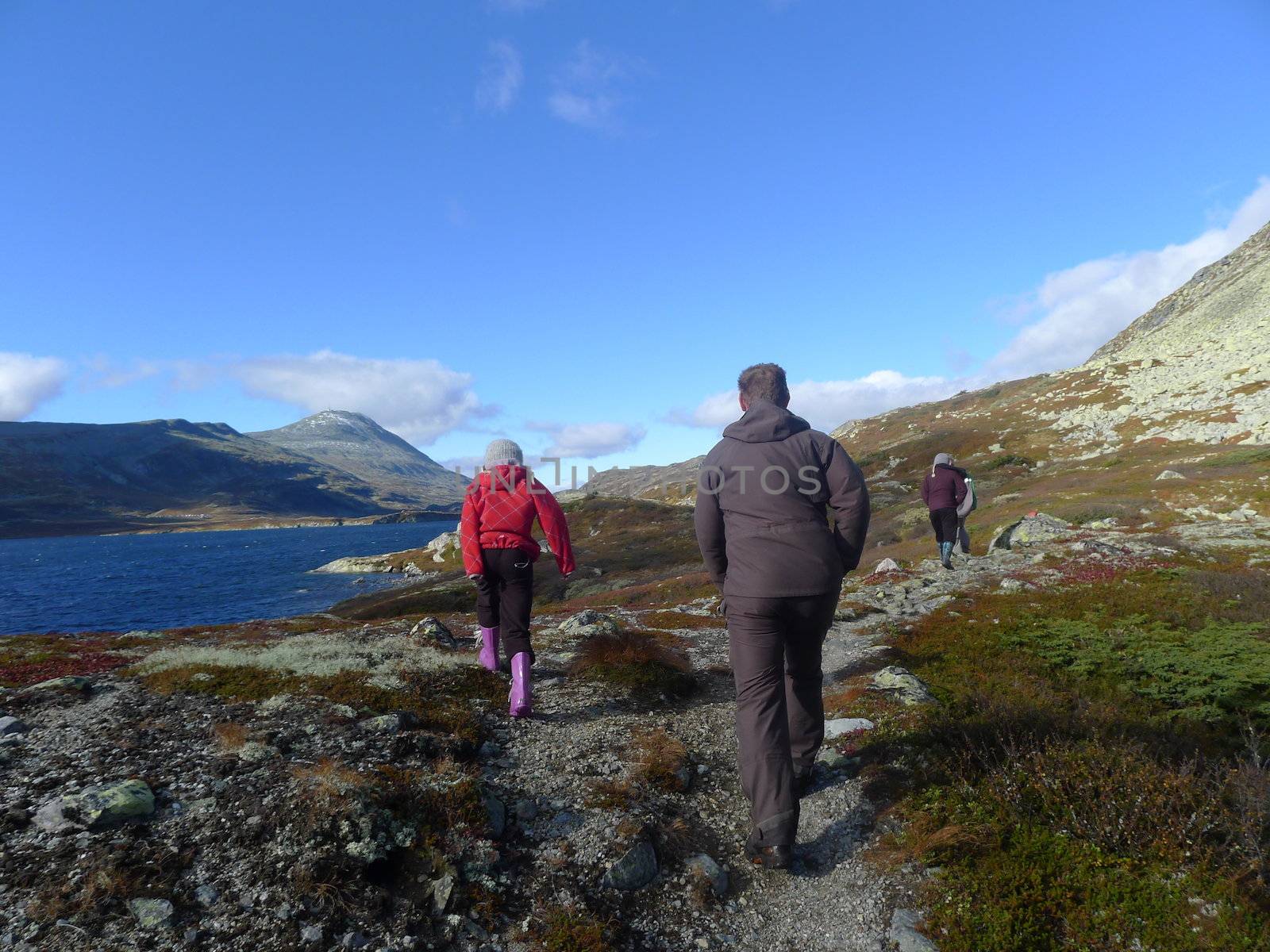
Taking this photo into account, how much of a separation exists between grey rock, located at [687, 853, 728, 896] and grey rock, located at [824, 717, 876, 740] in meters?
2.88

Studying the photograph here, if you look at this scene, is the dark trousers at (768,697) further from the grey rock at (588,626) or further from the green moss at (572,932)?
the grey rock at (588,626)

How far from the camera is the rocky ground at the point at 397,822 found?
160 inches

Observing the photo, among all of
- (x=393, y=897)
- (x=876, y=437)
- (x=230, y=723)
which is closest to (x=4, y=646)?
(x=230, y=723)

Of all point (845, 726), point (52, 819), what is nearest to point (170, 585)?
point (52, 819)

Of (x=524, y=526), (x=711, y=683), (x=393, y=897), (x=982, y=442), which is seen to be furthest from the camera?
(x=982, y=442)

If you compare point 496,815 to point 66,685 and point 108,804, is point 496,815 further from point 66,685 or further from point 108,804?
point 66,685

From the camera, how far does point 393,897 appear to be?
435 cm

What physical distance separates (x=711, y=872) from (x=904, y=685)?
4973 mm

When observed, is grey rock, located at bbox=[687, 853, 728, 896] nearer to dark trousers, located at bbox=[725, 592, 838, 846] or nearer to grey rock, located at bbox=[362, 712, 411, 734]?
dark trousers, located at bbox=[725, 592, 838, 846]

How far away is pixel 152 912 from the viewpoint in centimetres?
383

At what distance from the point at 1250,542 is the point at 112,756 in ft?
87.7

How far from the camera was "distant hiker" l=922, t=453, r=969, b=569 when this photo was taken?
62.0 ft

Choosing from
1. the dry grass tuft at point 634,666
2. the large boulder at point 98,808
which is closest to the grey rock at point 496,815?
the large boulder at point 98,808

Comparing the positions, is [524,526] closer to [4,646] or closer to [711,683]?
[711,683]
